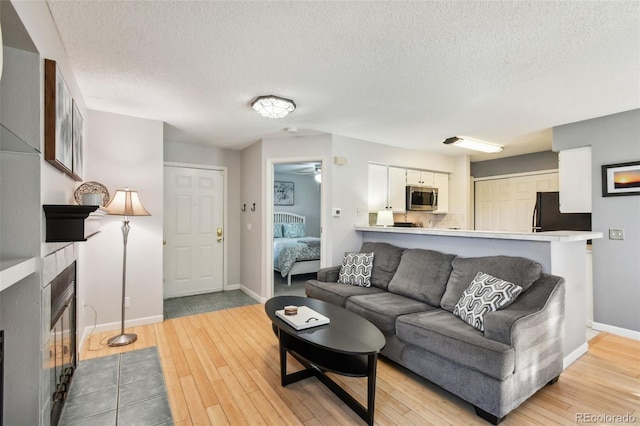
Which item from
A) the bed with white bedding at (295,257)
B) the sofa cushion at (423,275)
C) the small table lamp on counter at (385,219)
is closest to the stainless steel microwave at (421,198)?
the small table lamp on counter at (385,219)

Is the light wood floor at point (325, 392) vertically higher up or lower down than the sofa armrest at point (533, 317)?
lower down

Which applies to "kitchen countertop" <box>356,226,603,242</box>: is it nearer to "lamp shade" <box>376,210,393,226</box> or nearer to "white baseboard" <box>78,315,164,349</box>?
"lamp shade" <box>376,210,393,226</box>

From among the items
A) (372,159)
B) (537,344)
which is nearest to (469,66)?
(537,344)

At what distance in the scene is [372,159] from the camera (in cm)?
460

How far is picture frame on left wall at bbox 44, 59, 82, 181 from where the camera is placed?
159 centimetres

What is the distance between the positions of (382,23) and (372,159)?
288 cm

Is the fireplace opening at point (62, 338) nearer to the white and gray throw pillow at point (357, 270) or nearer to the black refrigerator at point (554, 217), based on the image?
the white and gray throw pillow at point (357, 270)

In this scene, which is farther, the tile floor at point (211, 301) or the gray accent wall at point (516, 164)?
the gray accent wall at point (516, 164)

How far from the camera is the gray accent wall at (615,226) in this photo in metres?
3.16

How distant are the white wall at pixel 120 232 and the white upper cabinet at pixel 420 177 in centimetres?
388

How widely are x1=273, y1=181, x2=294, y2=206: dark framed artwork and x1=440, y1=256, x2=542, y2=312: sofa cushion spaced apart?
5206mm

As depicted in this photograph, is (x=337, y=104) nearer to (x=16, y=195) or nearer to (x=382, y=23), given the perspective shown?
(x=382, y=23)

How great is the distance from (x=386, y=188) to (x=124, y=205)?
3582 mm

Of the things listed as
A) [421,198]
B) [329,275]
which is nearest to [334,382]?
[329,275]
